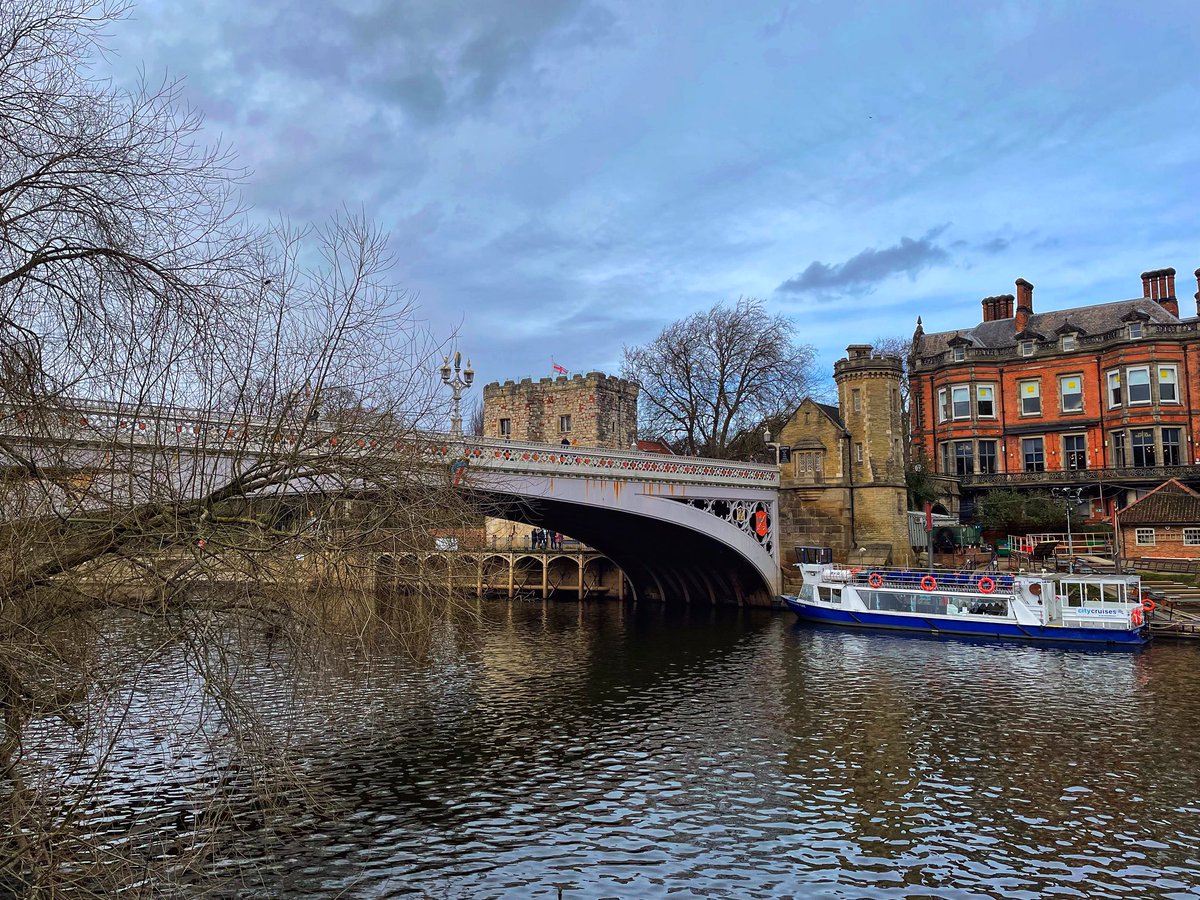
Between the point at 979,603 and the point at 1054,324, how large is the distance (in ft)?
81.0

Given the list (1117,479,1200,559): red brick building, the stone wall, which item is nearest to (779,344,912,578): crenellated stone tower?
(1117,479,1200,559): red brick building

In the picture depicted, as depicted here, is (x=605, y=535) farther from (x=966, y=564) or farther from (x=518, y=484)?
(x=966, y=564)

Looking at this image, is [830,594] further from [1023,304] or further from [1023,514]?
[1023,304]

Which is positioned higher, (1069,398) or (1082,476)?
(1069,398)

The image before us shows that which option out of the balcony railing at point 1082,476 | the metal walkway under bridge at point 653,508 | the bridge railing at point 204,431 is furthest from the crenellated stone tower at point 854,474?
the bridge railing at point 204,431

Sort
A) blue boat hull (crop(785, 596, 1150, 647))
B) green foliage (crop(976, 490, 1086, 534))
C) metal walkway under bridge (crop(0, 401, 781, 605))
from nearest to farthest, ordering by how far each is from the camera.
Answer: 1. metal walkway under bridge (crop(0, 401, 781, 605))
2. blue boat hull (crop(785, 596, 1150, 647))
3. green foliage (crop(976, 490, 1086, 534))

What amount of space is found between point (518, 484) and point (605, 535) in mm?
11273

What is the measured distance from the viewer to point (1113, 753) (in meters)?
14.9

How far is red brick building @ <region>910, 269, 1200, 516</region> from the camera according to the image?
1642 inches

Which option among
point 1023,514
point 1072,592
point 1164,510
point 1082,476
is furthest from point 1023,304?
point 1072,592

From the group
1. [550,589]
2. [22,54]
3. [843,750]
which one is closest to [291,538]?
[22,54]

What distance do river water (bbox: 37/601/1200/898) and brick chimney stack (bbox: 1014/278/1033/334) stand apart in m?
28.7

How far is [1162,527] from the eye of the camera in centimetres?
3303

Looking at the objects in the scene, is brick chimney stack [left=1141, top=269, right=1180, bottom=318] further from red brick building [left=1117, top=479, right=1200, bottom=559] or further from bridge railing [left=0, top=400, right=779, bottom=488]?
bridge railing [left=0, top=400, right=779, bottom=488]
